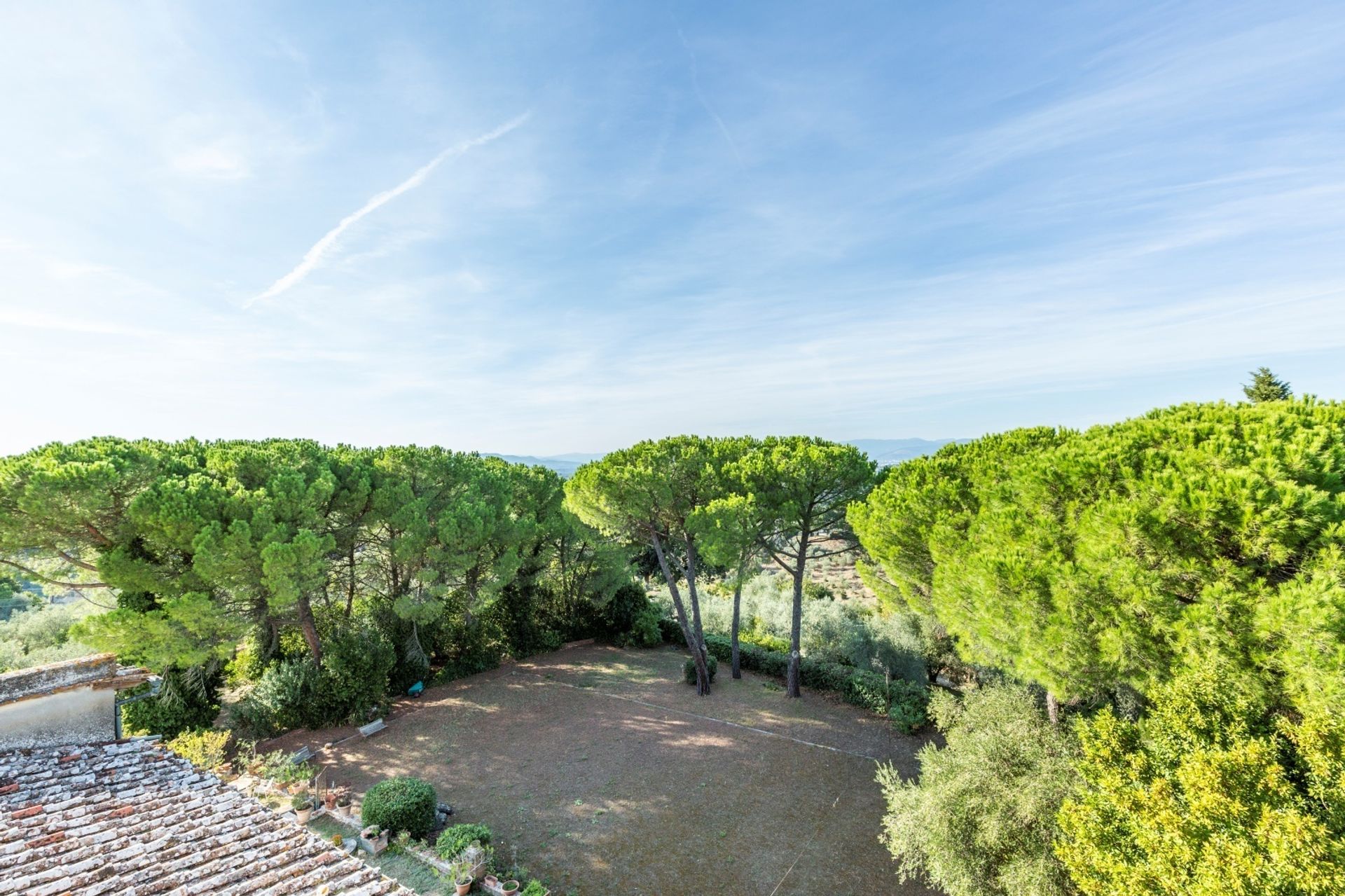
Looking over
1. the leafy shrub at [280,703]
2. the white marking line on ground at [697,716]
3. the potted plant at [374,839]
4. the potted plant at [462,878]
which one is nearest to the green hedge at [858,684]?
the white marking line on ground at [697,716]

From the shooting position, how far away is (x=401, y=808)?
8.60 meters

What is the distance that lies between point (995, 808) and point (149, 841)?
29.3 feet

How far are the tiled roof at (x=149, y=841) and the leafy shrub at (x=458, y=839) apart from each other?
8.97 feet

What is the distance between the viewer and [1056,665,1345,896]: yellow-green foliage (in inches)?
143

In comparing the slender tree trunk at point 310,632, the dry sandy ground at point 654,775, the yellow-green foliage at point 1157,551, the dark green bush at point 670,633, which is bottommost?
the dry sandy ground at point 654,775

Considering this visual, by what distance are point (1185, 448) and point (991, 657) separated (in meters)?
3.52

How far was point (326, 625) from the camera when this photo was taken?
15359 mm

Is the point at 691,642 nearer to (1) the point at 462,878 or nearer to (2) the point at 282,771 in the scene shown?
(1) the point at 462,878

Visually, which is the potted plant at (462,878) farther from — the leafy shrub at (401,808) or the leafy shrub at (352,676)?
the leafy shrub at (352,676)

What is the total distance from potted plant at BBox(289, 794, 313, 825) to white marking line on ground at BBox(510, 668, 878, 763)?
286 inches

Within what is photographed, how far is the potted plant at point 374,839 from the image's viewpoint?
26.7 feet

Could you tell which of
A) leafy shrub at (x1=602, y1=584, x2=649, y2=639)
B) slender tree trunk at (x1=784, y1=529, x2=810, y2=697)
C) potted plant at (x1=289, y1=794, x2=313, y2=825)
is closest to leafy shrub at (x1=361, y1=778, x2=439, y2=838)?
potted plant at (x1=289, y1=794, x2=313, y2=825)

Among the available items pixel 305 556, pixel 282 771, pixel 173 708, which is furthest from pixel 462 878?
pixel 173 708

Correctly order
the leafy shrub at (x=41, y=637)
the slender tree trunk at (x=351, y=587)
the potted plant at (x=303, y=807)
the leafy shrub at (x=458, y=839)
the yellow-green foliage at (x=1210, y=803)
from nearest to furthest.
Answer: the yellow-green foliage at (x=1210, y=803) < the leafy shrub at (x=458, y=839) < the potted plant at (x=303, y=807) < the leafy shrub at (x=41, y=637) < the slender tree trunk at (x=351, y=587)
